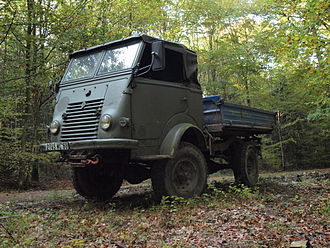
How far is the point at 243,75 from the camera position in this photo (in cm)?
1950

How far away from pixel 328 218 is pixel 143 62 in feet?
13.0

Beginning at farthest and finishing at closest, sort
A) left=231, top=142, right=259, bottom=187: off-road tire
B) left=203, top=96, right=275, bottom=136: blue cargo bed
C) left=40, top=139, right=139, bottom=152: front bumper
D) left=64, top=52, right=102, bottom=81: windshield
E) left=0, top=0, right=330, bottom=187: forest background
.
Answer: left=0, top=0, right=330, bottom=187: forest background, left=231, top=142, right=259, bottom=187: off-road tire, left=203, top=96, right=275, bottom=136: blue cargo bed, left=64, top=52, right=102, bottom=81: windshield, left=40, top=139, right=139, bottom=152: front bumper

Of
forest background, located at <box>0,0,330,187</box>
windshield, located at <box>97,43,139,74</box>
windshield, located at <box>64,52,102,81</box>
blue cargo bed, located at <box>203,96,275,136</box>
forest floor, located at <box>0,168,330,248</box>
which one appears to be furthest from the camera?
forest background, located at <box>0,0,330,187</box>

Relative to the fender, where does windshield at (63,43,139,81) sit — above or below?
above

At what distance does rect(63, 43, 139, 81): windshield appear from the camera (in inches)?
237

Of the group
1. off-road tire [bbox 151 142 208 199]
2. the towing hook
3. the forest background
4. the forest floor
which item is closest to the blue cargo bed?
off-road tire [bbox 151 142 208 199]

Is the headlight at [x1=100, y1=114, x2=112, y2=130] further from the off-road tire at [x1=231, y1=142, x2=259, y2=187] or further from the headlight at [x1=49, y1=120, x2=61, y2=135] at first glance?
the off-road tire at [x1=231, y1=142, x2=259, y2=187]

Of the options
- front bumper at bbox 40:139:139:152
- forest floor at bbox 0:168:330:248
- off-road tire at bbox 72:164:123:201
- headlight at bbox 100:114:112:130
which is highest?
headlight at bbox 100:114:112:130

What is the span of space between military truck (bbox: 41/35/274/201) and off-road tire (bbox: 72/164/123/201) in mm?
21

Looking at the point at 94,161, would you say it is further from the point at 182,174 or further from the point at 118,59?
the point at 118,59

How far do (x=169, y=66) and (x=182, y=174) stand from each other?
222 cm

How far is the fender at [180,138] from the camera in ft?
19.3

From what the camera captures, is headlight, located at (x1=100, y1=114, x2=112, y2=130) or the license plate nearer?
headlight, located at (x1=100, y1=114, x2=112, y2=130)

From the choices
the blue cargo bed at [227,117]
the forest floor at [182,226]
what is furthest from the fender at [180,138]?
the forest floor at [182,226]
